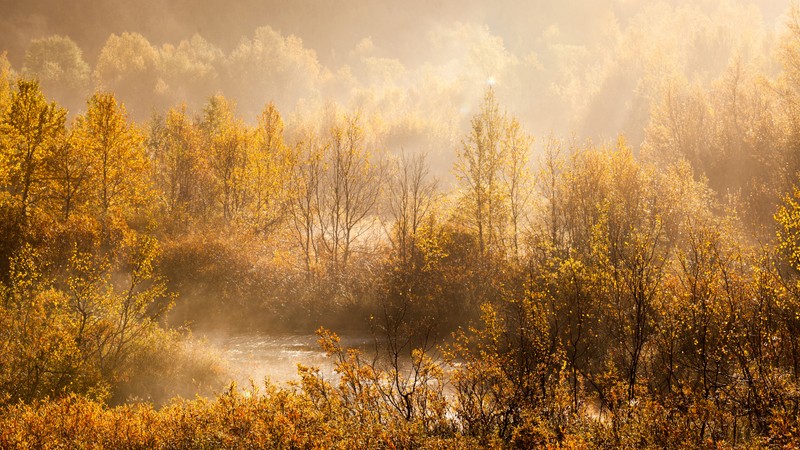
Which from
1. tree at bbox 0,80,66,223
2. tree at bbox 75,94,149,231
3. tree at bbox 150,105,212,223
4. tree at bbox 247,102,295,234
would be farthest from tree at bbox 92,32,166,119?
tree at bbox 0,80,66,223

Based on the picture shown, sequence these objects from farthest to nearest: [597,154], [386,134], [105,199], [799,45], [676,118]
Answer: [386,134], [676,118], [799,45], [597,154], [105,199]

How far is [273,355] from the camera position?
24062 millimetres

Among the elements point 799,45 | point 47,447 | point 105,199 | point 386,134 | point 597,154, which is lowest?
point 47,447

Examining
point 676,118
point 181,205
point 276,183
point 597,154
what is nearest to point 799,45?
point 676,118

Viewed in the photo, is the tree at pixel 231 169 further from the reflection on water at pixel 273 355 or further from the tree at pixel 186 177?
the reflection on water at pixel 273 355

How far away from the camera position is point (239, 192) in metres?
39.5

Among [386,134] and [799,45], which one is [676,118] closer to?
[799,45]

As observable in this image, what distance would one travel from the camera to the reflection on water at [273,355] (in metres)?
21.2

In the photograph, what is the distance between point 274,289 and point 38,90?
16223 mm

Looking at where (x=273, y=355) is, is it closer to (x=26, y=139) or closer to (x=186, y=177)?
(x=26, y=139)

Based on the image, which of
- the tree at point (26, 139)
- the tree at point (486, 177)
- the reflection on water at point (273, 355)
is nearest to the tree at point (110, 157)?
the tree at point (26, 139)

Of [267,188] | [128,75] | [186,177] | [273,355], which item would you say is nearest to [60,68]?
[128,75]

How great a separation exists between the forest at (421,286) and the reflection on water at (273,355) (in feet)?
3.51

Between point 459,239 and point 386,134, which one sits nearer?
point 459,239
